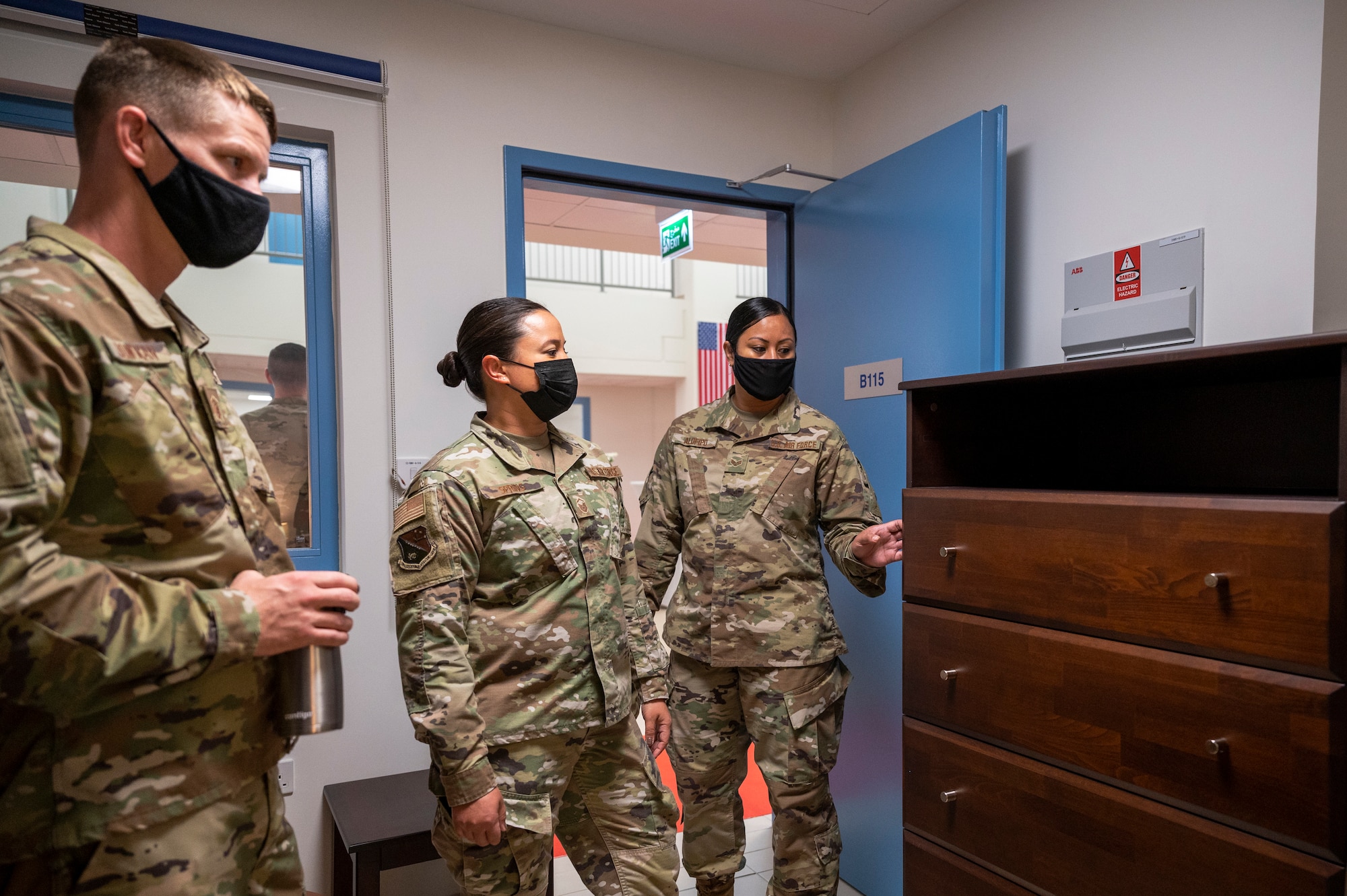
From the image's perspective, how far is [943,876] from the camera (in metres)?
1.78

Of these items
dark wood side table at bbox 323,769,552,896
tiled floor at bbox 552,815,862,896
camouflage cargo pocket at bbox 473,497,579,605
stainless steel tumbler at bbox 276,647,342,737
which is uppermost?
camouflage cargo pocket at bbox 473,497,579,605

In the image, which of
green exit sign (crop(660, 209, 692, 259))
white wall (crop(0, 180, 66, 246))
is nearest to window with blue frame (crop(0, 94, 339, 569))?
white wall (crop(0, 180, 66, 246))

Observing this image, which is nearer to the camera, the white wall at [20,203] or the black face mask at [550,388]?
the black face mask at [550,388]

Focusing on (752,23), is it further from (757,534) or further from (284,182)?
(757,534)

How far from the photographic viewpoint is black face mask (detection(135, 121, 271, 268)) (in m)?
1.07

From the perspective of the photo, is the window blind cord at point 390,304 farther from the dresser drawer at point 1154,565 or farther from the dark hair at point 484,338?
the dresser drawer at point 1154,565

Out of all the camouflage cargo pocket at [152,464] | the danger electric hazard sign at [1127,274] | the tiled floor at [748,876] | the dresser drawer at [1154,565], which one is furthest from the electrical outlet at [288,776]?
the danger electric hazard sign at [1127,274]

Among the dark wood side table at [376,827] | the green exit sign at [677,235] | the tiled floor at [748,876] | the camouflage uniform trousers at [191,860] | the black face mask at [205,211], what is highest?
the green exit sign at [677,235]

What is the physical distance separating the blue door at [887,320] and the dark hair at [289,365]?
5.96 ft

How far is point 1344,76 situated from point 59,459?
7.62 ft

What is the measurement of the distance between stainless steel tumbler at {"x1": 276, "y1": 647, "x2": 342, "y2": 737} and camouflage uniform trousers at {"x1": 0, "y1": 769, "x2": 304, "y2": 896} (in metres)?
0.09

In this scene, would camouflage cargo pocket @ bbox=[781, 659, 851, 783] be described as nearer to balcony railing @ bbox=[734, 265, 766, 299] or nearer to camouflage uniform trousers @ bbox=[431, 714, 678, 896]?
camouflage uniform trousers @ bbox=[431, 714, 678, 896]

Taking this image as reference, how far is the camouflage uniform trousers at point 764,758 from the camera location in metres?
2.27

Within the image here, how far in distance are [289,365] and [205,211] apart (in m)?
1.55
